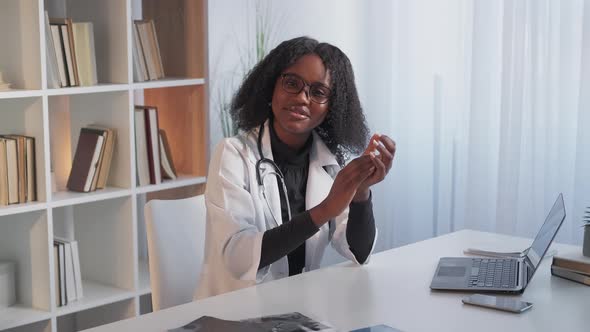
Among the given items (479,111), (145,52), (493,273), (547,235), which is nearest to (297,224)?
(493,273)

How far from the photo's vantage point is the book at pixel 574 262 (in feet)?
7.27

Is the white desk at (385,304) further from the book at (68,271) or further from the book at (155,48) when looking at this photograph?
the book at (155,48)

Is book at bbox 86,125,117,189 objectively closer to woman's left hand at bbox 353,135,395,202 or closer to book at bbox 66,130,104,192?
book at bbox 66,130,104,192

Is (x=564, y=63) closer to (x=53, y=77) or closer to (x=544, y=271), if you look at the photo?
(x=544, y=271)

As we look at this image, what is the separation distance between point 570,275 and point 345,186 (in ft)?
1.96

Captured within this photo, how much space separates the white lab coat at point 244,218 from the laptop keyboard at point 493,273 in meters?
0.33

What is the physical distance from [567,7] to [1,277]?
225cm

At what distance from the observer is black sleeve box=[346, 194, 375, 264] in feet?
7.88

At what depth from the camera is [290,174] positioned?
2562 millimetres

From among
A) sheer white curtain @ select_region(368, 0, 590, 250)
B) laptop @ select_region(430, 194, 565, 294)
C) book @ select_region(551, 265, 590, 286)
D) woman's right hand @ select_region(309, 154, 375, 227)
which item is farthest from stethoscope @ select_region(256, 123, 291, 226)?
sheer white curtain @ select_region(368, 0, 590, 250)

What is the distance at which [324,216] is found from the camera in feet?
7.45

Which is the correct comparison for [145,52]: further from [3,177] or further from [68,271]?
[68,271]

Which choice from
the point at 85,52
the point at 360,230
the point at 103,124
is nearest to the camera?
the point at 360,230

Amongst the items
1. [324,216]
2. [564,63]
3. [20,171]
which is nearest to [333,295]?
[324,216]
